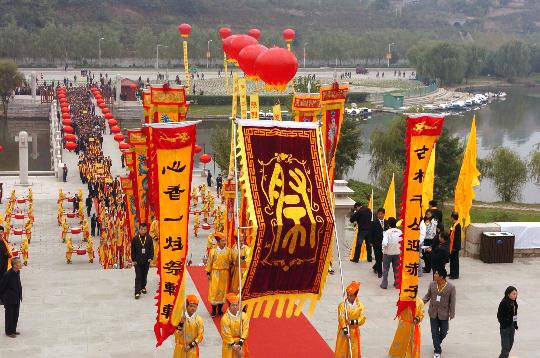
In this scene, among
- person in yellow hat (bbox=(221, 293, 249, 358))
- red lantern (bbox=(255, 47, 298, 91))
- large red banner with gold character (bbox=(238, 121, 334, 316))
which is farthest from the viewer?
red lantern (bbox=(255, 47, 298, 91))

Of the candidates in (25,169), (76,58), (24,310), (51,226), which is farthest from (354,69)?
(24,310)

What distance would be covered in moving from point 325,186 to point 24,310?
4.63 m

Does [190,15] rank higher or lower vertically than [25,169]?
→ higher

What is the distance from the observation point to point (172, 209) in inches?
415

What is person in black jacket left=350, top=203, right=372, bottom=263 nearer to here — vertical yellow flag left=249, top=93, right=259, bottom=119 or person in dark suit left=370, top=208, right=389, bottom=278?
person in dark suit left=370, top=208, right=389, bottom=278

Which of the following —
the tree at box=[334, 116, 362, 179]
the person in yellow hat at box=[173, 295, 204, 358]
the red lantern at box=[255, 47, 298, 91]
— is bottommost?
the tree at box=[334, 116, 362, 179]

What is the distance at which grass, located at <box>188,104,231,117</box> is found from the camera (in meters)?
65.3

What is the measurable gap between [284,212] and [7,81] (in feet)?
172

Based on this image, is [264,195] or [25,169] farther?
[25,169]

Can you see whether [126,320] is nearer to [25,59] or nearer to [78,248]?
[78,248]

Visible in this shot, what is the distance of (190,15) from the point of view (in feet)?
391

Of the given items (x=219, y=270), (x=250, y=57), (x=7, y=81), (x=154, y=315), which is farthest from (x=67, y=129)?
(x=7, y=81)

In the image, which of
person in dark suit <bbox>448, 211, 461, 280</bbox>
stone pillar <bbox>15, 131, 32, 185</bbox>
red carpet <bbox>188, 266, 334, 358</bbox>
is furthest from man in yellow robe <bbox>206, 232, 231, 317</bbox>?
stone pillar <bbox>15, 131, 32, 185</bbox>

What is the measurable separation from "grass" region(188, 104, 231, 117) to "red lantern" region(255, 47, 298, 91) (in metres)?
49.2
